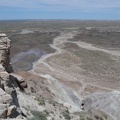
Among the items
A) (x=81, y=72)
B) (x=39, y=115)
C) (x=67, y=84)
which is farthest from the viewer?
(x=81, y=72)

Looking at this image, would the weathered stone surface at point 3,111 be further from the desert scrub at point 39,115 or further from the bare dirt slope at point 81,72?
Result: the bare dirt slope at point 81,72

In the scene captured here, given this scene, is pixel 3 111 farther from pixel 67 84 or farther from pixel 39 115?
pixel 67 84

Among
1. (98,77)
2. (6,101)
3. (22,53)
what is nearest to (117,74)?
(98,77)

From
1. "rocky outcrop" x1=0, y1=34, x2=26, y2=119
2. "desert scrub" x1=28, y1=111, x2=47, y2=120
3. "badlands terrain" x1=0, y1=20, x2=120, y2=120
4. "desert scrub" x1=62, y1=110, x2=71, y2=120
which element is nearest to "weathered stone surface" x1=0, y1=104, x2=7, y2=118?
"rocky outcrop" x1=0, y1=34, x2=26, y2=119

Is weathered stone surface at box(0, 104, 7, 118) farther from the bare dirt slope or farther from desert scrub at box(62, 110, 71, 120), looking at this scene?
the bare dirt slope

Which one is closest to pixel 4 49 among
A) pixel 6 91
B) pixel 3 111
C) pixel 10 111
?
pixel 6 91

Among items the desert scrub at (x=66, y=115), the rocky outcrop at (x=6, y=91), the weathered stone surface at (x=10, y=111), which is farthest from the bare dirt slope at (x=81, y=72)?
the weathered stone surface at (x=10, y=111)

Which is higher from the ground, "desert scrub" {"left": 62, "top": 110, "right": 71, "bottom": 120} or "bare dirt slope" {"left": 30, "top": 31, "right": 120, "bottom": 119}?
"desert scrub" {"left": 62, "top": 110, "right": 71, "bottom": 120}

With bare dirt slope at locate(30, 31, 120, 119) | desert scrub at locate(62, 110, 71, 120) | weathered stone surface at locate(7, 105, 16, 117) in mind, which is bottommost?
bare dirt slope at locate(30, 31, 120, 119)

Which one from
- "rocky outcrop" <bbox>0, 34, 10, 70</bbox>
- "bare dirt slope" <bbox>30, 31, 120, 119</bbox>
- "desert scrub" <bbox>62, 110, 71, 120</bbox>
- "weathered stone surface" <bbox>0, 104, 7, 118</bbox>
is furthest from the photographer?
A: "bare dirt slope" <bbox>30, 31, 120, 119</bbox>

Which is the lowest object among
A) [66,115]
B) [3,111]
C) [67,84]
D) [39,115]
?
[67,84]

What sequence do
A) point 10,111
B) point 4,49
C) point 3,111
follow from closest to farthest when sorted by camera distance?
point 3,111, point 10,111, point 4,49
